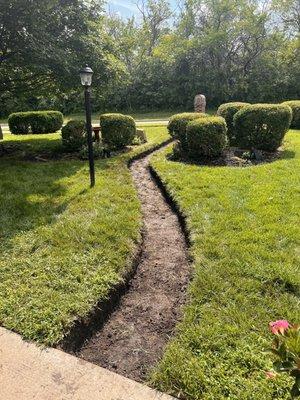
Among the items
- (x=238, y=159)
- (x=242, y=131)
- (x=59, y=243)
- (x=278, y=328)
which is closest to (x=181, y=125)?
(x=242, y=131)

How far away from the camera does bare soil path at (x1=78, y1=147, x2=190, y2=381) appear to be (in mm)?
2457

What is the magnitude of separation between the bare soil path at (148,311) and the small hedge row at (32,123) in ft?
31.4

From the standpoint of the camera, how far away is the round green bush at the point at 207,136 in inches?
266

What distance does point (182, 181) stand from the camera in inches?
225

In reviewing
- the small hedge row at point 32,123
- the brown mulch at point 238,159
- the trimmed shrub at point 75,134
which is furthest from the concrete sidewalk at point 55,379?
the small hedge row at point 32,123

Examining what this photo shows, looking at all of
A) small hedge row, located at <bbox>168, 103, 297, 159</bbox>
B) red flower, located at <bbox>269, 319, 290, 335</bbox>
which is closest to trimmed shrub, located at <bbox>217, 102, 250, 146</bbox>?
small hedge row, located at <bbox>168, 103, 297, 159</bbox>

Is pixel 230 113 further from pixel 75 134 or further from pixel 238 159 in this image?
pixel 75 134

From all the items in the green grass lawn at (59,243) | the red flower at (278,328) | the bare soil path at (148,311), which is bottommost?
the bare soil path at (148,311)

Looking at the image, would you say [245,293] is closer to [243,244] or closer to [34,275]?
[243,244]

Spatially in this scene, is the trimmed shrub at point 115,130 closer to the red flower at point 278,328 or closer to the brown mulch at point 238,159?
the brown mulch at point 238,159

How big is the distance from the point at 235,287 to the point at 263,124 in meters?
5.23

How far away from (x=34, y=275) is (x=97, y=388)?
144 cm

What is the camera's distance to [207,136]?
6770 mm

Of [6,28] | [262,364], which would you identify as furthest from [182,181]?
[6,28]
